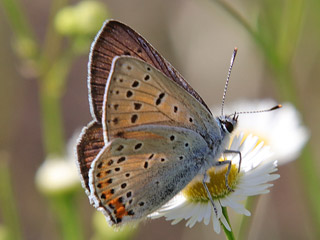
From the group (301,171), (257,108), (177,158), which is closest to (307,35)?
(257,108)

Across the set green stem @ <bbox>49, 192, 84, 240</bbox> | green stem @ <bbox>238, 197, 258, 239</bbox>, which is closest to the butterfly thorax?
green stem @ <bbox>238, 197, 258, 239</bbox>

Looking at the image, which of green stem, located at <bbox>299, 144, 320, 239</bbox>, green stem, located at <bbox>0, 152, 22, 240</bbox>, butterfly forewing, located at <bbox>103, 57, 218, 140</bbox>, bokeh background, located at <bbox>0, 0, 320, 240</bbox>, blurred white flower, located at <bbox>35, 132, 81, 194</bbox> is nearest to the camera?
butterfly forewing, located at <bbox>103, 57, 218, 140</bbox>

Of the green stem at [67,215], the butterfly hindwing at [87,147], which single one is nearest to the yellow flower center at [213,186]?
the butterfly hindwing at [87,147]

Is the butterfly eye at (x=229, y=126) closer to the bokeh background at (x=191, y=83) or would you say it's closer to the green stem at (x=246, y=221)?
the green stem at (x=246, y=221)

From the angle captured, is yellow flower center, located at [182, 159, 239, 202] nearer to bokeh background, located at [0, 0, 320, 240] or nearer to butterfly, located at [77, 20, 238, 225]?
butterfly, located at [77, 20, 238, 225]

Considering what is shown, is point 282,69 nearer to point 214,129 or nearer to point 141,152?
point 214,129
